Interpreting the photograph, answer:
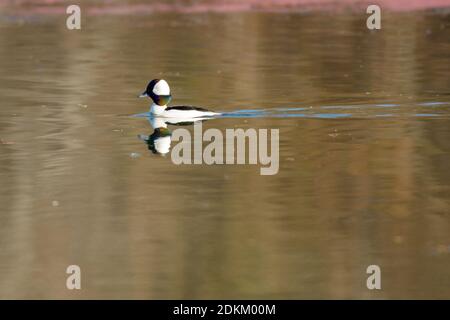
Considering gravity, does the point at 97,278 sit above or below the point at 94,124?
below

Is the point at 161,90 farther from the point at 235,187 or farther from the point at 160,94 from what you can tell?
the point at 235,187

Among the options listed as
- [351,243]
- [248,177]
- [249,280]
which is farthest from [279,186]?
[249,280]

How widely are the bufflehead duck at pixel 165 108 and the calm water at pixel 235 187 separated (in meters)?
0.40

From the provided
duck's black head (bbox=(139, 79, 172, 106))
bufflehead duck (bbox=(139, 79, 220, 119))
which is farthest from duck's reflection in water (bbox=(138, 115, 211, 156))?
Result: duck's black head (bbox=(139, 79, 172, 106))

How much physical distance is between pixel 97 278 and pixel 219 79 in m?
12.4

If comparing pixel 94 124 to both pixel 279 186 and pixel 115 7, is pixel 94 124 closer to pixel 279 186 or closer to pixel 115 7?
pixel 279 186

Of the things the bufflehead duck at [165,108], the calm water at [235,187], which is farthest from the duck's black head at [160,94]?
the calm water at [235,187]

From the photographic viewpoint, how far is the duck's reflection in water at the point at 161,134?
14.7 m

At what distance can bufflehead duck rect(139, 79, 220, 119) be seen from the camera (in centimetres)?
1677

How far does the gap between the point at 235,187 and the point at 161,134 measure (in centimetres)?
359

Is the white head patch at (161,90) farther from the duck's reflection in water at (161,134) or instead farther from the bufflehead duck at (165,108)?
the duck's reflection in water at (161,134)

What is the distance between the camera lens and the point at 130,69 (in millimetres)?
23578

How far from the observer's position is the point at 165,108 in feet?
56.9

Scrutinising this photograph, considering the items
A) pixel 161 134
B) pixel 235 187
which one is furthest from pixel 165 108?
pixel 235 187
